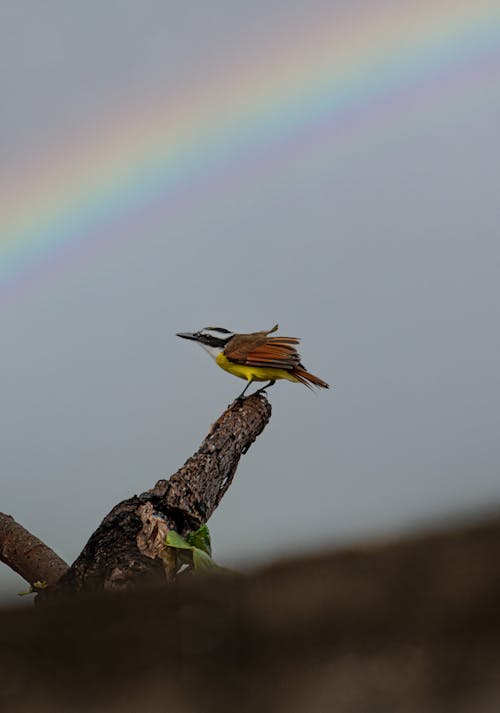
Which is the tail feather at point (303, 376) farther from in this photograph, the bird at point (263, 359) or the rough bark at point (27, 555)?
the rough bark at point (27, 555)

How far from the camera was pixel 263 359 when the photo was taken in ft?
22.2

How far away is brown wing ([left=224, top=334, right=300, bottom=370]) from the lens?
6719 mm

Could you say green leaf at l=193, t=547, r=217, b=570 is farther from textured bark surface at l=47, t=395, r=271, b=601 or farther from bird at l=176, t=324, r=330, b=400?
bird at l=176, t=324, r=330, b=400

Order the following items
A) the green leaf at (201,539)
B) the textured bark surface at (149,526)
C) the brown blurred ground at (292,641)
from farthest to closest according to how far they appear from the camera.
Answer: the green leaf at (201,539), the textured bark surface at (149,526), the brown blurred ground at (292,641)

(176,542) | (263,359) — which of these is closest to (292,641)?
(176,542)

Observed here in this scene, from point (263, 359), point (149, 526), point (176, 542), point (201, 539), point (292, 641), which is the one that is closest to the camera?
point (292, 641)

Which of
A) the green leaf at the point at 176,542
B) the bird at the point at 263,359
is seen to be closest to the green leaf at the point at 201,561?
the green leaf at the point at 176,542

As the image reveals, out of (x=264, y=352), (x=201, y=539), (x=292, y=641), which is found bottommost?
(x=292, y=641)

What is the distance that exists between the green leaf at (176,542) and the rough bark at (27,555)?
44.9 inches

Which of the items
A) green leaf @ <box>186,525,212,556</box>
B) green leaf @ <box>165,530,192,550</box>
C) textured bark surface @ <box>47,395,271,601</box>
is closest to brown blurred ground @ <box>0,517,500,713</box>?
textured bark surface @ <box>47,395,271,601</box>

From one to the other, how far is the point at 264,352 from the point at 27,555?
2.60m

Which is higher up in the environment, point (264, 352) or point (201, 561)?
point (264, 352)

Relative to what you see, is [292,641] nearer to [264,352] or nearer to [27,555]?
[27,555]

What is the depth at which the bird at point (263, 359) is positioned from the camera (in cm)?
673
